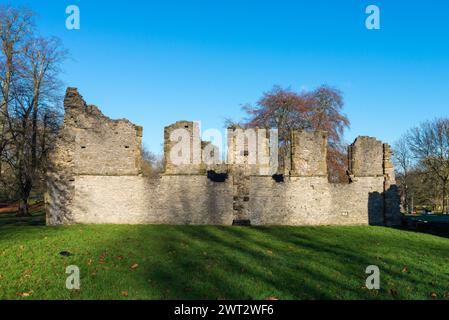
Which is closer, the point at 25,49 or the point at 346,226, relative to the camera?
the point at 346,226

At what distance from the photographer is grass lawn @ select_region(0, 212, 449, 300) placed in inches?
282

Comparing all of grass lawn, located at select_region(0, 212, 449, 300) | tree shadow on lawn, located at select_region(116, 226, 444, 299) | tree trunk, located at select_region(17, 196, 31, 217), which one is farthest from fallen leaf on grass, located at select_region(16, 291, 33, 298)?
tree trunk, located at select_region(17, 196, 31, 217)

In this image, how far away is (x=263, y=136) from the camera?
60.6 ft

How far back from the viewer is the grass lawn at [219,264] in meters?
7.17

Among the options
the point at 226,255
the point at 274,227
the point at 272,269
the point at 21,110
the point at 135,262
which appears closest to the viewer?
the point at 272,269

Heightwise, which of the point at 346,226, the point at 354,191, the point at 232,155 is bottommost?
the point at 346,226

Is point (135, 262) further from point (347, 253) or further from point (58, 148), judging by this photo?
point (58, 148)

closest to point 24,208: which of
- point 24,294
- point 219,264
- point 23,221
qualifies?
point 23,221

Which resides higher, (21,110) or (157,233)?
(21,110)

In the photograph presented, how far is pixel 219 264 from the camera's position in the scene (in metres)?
9.09

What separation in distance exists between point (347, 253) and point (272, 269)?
3418mm

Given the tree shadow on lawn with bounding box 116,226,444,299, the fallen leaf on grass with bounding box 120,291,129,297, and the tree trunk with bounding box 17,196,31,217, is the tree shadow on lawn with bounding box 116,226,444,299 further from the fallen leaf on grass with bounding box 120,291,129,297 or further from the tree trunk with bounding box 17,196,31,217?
the tree trunk with bounding box 17,196,31,217

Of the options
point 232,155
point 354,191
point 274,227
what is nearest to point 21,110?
point 232,155

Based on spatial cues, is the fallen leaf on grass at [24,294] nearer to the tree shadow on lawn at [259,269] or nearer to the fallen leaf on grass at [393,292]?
the tree shadow on lawn at [259,269]
